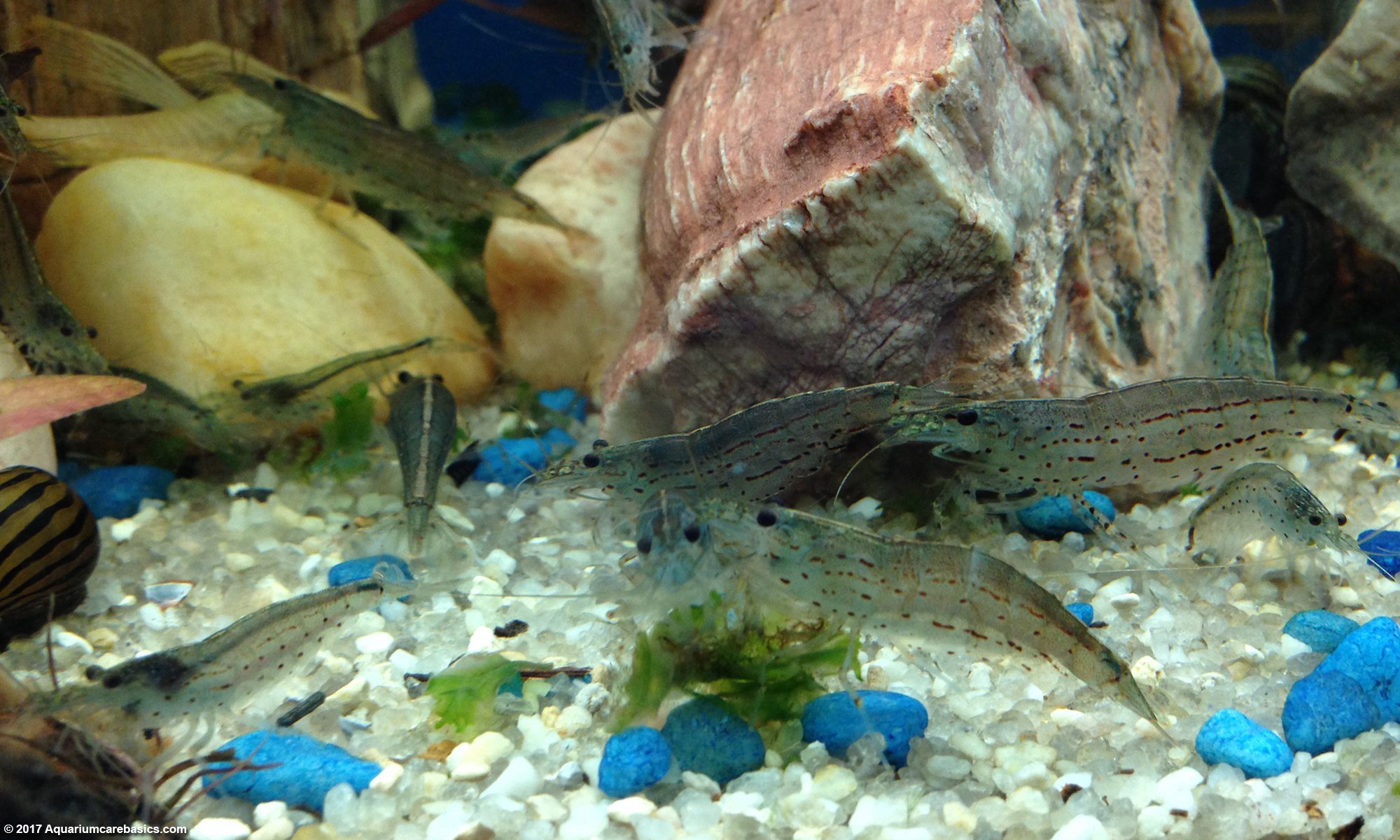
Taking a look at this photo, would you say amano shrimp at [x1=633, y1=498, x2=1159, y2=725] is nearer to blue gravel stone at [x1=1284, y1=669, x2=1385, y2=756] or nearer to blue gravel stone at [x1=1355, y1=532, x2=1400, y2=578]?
blue gravel stone at [x1=1284, y1=669, x2=1385, y2=756]

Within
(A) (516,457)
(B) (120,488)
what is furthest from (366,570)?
(B) (120,488)

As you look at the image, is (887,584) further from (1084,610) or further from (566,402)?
(566,402)

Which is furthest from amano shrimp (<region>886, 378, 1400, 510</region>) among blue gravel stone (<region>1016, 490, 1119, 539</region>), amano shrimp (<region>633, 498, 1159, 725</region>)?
amano shrimp (<region>633, 498, 1159, 725</region>)

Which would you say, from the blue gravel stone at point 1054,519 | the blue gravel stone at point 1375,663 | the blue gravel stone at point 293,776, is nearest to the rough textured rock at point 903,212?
the blue gravel stone at point 1054,519

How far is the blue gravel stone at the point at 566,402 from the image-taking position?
16.3 feet

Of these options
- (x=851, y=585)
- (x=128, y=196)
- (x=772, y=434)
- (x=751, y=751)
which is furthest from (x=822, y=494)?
(x=128, y=196)

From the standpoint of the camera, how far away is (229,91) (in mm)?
5152

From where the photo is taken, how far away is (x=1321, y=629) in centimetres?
280

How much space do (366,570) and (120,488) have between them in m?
1.43

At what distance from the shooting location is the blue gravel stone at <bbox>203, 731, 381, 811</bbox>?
2.22m

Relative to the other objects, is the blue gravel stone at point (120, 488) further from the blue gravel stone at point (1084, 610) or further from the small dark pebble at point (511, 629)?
the blue gravel stone at point (1084, 610)

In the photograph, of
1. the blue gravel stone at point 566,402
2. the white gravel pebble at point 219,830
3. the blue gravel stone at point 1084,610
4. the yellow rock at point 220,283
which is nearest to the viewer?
the white gravel pebble at point 219,830

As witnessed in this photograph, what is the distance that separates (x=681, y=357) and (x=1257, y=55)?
18.7ft

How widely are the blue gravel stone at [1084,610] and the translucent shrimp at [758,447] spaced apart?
85cm
